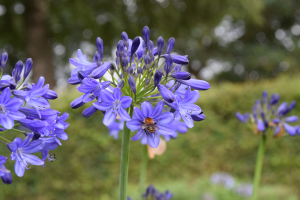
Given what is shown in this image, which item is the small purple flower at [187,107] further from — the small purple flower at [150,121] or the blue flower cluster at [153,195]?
the blue flower cluster at [153,195]

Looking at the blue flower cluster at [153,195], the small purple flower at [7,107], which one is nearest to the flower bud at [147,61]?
the small purple flower at [7,107]

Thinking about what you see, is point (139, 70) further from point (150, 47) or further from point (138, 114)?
point (138, 114)

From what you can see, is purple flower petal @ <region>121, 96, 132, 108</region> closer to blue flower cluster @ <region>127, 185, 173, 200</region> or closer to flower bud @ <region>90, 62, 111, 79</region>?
flower bud @ <region>90, 62, 111, 79</region>

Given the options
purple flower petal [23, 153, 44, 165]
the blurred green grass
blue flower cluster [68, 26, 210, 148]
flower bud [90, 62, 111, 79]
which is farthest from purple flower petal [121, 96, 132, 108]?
the blurred green grass

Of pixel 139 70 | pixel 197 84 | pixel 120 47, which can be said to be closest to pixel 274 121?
pixel 197 84

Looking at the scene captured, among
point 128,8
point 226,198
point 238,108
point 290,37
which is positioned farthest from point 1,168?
point 290,37

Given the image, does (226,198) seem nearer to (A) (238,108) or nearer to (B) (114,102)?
(A) (238,108)
